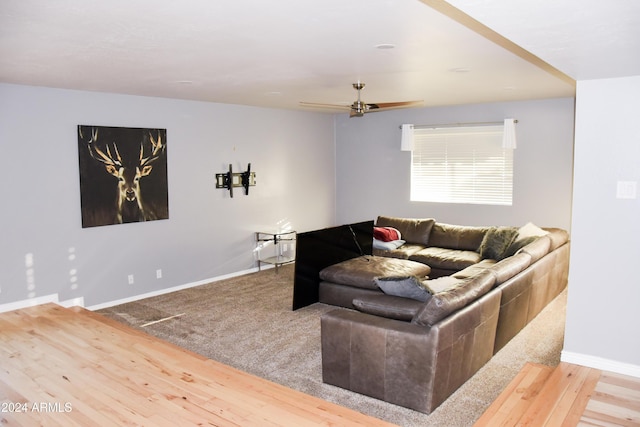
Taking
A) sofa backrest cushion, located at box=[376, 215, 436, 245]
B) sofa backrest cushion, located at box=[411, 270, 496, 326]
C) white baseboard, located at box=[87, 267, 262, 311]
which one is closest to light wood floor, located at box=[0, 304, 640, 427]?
sofa backrest cushion, located at box=[411, 270, 496, 326]

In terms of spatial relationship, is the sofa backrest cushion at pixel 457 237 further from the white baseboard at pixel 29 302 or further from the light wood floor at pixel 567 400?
the white baseboard at pixel 29 302

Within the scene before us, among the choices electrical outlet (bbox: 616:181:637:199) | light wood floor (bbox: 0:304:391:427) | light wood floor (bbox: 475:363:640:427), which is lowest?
light wood floor (bbox: 475:363:640:427)

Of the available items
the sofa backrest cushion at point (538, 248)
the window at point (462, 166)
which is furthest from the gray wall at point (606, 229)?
the window at point (462, 166)

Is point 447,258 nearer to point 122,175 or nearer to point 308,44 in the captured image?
point 308,44

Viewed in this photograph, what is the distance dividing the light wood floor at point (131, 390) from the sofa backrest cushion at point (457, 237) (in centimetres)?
429

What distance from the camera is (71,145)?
556cm

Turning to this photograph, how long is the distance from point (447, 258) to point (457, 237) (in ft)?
2.55

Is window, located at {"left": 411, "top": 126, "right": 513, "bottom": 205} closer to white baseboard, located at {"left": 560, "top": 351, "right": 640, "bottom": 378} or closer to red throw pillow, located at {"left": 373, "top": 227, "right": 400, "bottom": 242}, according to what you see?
red throw pillow, located at {"left": 373, "top": 227, "right": 400, "bottom": 242}

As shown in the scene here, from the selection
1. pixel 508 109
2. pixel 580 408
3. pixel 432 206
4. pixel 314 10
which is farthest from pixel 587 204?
pixel 432 206

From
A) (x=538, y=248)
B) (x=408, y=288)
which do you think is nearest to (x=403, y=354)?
(x=408, y=288)

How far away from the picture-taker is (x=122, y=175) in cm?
603

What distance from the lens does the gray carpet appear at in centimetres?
357

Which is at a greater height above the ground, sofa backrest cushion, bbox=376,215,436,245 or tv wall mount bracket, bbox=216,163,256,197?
tv wall mount bracket, bbox=216,163,256,197

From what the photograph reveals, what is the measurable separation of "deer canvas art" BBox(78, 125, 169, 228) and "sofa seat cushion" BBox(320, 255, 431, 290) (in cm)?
236
